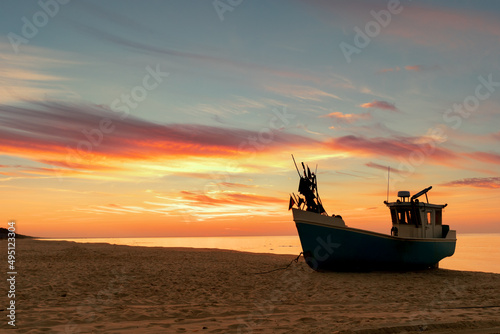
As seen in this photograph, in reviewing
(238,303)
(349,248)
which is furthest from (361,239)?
(238,303)

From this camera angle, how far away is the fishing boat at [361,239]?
2034 cm

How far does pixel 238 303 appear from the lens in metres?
11.8

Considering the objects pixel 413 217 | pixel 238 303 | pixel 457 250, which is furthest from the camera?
pixel 457 250

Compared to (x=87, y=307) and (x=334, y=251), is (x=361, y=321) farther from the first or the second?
(x=334, y=251)

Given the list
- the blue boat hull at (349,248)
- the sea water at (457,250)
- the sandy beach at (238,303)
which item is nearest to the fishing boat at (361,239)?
the blue boat hull at (349,248)

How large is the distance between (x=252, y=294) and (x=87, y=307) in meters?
5.34

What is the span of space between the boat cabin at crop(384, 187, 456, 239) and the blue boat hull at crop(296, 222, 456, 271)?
5.17 ft

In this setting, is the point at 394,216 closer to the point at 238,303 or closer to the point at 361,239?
the point at 361,239

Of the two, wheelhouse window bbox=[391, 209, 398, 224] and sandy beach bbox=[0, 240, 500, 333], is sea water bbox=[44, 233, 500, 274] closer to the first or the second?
wheelhouse window bbox=[391, 209, 398, 224]

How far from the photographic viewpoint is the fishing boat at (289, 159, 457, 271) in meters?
20.3

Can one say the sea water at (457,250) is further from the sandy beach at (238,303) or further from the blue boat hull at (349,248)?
the sandy beach at (238,303)

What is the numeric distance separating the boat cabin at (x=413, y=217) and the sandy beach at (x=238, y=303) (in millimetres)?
4552

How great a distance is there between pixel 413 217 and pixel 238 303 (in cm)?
1514

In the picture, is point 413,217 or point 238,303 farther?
point 413,217
